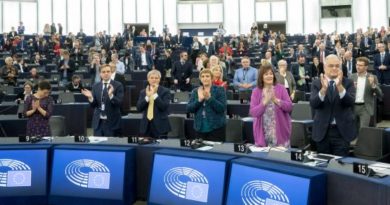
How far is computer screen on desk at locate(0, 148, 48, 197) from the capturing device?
184 inches

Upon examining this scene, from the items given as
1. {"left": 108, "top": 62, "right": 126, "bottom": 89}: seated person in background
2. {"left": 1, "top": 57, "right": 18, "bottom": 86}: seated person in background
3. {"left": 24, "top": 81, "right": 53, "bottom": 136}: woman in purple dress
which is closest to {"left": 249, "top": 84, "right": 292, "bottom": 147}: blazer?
{"left": 24, "top": 81, "right": 53, "bottom": 136}: woman in purple dress

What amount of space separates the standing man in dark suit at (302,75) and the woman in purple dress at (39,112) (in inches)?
280

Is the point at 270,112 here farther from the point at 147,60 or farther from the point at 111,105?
the point at 147,60

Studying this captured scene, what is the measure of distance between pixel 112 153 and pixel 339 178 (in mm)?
1949

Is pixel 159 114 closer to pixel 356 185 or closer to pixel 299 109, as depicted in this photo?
pixel 299 109

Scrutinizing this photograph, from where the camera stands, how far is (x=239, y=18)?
1278 inches

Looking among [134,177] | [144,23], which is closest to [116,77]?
[134,177]

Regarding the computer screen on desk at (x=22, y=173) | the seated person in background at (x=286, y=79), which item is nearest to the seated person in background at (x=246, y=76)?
the seated person in background at (x=286, y=79)

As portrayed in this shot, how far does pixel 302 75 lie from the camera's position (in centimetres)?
1291

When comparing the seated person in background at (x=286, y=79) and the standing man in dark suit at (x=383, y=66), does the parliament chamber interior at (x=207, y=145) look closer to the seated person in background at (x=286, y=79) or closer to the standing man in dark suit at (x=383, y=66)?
the seated person in background at (x=286, y=79)

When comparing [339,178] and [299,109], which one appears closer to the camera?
[339,178]

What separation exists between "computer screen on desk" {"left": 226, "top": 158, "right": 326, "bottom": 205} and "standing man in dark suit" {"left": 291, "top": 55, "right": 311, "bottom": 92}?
9024 mm

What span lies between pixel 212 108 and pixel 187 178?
5.81ft

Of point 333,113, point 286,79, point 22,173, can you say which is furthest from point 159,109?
point 286,79
